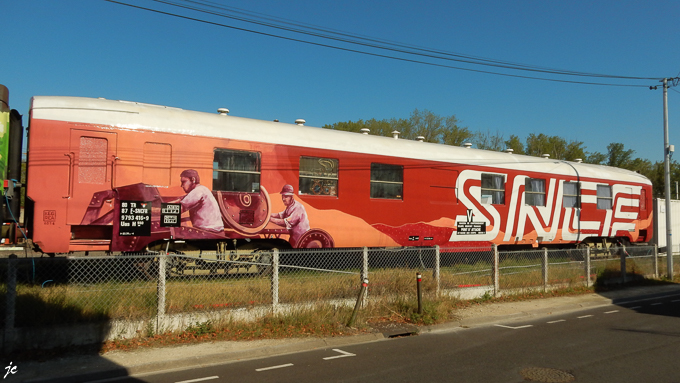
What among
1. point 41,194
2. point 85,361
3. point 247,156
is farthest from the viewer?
point 247,156

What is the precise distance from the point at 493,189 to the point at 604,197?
251 inches

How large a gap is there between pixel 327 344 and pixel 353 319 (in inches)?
39.1

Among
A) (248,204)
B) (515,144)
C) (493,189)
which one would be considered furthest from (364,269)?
(515,144)

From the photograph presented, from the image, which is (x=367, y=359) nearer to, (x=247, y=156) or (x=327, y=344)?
(x=327, y=344)

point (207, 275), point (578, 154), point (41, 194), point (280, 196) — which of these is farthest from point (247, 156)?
point (578, 154)

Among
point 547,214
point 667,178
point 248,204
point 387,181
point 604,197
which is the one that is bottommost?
point 547,214

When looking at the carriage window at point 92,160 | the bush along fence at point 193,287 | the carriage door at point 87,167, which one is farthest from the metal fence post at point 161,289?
the carriage window at point 92,160

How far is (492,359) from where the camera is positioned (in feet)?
24.2

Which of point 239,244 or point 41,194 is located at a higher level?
point 41,194

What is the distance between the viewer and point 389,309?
33.3 ft

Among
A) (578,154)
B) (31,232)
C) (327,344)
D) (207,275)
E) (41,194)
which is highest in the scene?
(578,154)

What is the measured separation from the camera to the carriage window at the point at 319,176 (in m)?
13.0

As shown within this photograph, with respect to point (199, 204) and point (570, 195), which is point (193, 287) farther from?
point (570, 195)

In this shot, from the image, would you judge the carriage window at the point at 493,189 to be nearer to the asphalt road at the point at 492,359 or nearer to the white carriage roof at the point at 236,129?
the white carriage roof at the point at 236,129
